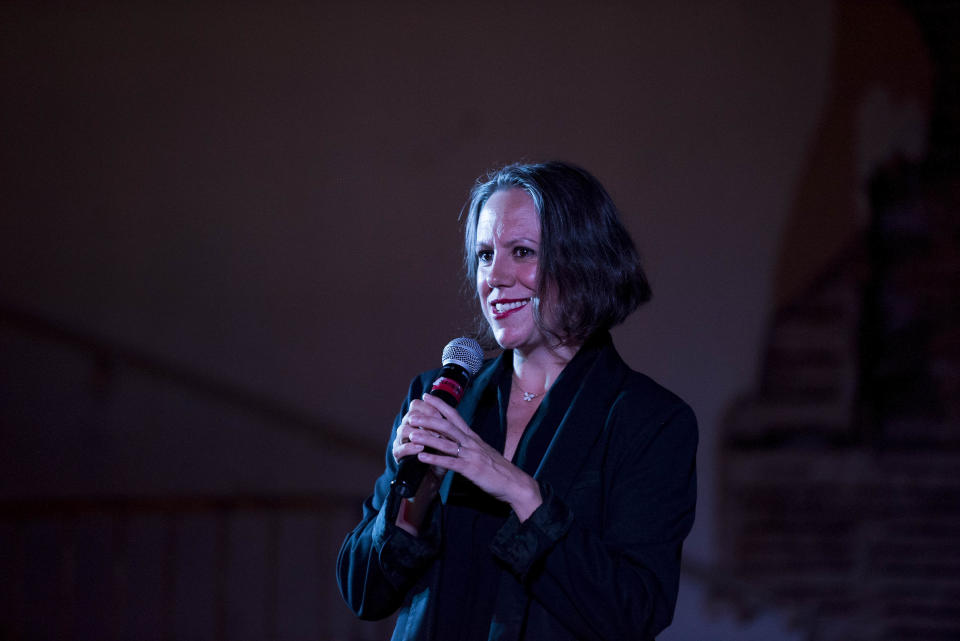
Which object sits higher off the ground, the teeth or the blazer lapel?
the teeth

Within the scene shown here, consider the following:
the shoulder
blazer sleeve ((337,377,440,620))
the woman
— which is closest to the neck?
the woman

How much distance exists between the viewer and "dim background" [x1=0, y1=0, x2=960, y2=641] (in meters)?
4.25

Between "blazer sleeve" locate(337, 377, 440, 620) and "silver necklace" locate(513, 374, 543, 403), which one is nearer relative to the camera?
"blazer sleeve" locate(337, 377, 440, 620)

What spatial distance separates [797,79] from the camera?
448cm

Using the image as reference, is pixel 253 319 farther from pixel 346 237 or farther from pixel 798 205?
pixel 798 205

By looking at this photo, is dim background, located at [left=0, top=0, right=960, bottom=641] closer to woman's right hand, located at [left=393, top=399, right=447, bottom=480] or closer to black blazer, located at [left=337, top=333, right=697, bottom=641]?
black blazer, located at [left=337, top=333, right=697, bottom=641]

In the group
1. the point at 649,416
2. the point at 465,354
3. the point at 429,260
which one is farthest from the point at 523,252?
the point at 429,260

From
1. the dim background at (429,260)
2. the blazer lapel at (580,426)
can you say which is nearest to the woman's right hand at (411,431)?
the blazer lapel at (580,426)

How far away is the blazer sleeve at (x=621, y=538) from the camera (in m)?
1.23

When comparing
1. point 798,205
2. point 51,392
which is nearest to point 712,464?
point 798,205

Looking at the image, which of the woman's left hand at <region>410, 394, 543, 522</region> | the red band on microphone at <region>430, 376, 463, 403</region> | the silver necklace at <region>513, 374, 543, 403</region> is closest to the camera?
the woman's left hand at <region>410, 394, 543, 522</region>

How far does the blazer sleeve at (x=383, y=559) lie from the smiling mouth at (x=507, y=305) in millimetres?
239

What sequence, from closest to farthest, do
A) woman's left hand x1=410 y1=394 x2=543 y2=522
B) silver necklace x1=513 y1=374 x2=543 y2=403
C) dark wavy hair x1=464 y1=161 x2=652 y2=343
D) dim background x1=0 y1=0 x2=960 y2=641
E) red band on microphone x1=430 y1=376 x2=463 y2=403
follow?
woman's left hand x1=410 y1=394 x2=543 y2=522 → red band on microphone x1=430 y1=376 x2=463 y2=403 → dark wavy hair x1=464 y1=161 x2=652 y2=343 → silver necklace x1=513 y1=374 x2=543 y2=403 → dim background x1=0 y1=0 x2=960 y2=641

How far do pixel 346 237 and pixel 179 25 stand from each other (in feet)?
4.09
